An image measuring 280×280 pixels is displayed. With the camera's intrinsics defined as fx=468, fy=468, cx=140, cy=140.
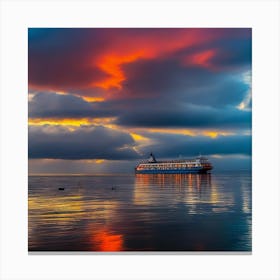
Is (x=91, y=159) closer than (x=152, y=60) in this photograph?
No

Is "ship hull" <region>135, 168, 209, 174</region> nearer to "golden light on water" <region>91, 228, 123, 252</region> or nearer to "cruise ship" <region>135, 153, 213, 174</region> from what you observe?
"cruise ship" <region>135, 153, 213, 174</region>

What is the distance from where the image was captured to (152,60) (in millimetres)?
11188

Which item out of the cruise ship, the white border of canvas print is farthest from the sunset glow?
the cruise ship
